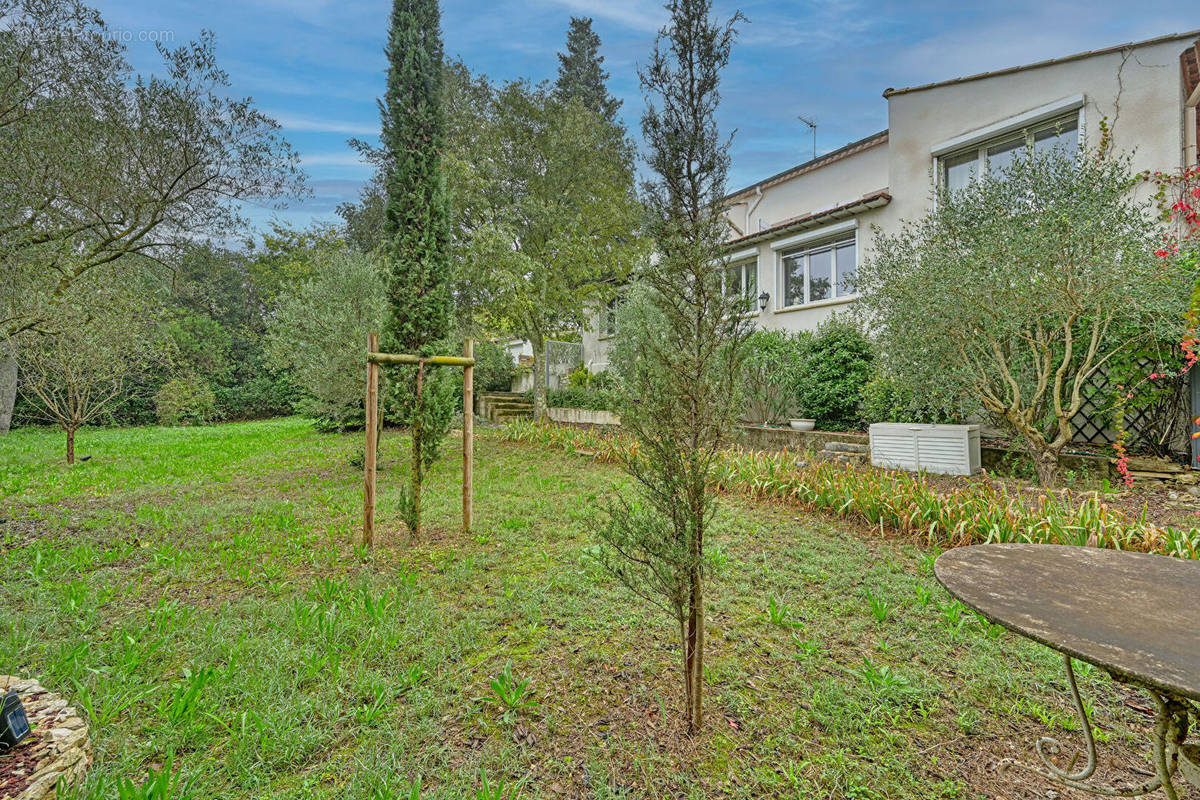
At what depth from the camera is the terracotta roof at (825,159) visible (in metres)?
11.7

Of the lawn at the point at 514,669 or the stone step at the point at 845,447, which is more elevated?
the stone step at the point at 845,447

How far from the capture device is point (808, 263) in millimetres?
11242

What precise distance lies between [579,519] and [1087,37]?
10.7 metres

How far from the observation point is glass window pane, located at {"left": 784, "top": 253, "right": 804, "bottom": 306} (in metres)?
11.3

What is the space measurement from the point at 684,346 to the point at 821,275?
33.3ft

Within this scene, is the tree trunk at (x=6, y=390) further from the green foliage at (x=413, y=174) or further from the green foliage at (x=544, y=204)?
the green foliage at (x=413, y=174)

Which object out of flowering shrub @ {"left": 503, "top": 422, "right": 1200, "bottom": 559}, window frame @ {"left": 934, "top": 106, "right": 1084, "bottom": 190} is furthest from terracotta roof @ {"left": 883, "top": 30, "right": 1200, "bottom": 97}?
flowering shrub @ {"left": 503, "top": 422, "right": 1200, "bottom": 559}

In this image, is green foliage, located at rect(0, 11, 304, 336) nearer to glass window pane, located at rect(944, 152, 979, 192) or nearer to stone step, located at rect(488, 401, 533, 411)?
stone step, located at rect(488, 401, 533, 411)

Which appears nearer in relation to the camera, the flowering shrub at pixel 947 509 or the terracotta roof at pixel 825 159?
the flowering shrub at pixel 947 509

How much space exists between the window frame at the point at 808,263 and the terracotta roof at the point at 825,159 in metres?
1.88

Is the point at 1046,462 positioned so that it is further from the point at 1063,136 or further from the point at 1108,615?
the point at 1063,136

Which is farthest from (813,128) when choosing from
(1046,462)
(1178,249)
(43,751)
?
(43,751)

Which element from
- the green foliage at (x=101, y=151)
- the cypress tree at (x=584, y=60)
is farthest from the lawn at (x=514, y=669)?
the cypress tree at (x=584, y=60)

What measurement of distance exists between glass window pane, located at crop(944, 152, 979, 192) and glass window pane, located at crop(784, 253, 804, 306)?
2955 mm
